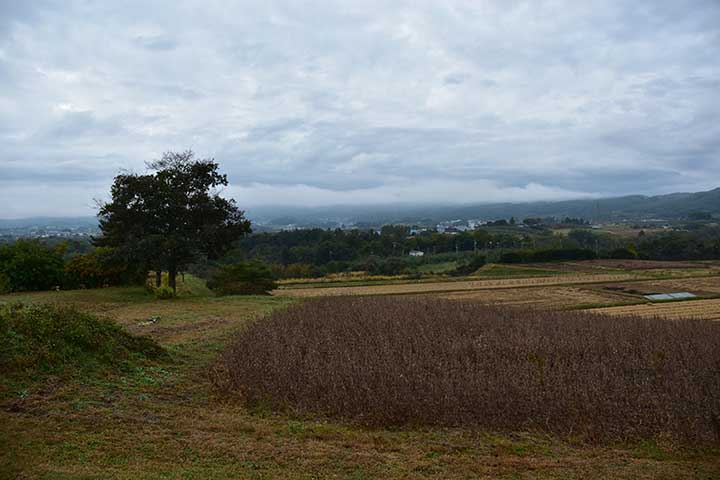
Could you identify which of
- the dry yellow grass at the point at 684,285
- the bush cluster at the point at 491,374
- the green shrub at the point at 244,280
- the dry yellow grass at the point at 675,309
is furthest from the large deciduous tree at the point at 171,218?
the dry yellow grass at the point at 684,285

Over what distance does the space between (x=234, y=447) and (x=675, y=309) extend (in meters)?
25.2

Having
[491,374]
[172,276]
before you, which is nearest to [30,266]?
[172,276]

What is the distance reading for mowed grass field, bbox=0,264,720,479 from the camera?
5328mm

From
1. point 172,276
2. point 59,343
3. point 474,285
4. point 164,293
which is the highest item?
point 59,343

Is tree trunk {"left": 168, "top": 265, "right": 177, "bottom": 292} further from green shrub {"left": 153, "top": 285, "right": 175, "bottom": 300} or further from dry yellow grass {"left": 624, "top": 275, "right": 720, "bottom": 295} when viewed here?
dry yellow grass {"left": 624, "top": 275, "right": 720, "bottom": 295}

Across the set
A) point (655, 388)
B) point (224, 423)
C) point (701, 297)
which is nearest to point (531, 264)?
point (701, 297)

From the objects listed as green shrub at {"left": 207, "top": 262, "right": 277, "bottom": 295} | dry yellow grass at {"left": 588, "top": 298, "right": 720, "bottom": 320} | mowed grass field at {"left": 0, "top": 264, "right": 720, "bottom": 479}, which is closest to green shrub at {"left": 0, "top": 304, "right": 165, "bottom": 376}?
Answer: mowed grass field at {"left": 0, "top": 264, "right": 720, "bottom": 479}

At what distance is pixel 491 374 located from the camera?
27.7 ft

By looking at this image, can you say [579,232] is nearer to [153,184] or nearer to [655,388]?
[153,184]

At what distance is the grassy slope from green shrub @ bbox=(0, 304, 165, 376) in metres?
0.59

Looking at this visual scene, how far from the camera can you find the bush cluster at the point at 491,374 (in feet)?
23.2

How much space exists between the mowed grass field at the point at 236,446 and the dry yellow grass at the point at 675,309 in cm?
1825

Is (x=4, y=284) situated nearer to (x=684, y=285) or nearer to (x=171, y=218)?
(x=171, y=218)

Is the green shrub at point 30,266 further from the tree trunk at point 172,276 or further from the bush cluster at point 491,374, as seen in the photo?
the bush cluster at point 491,374
